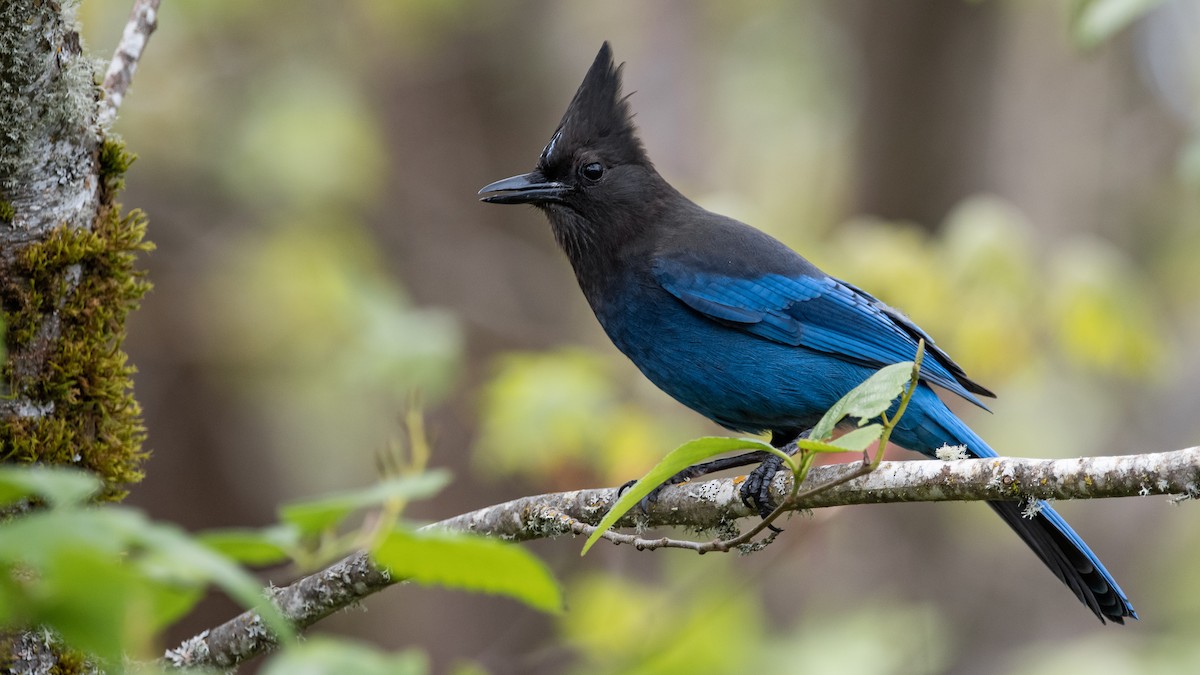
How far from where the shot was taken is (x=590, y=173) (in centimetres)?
504

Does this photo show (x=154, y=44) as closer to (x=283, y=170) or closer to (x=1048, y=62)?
(x=283, y=170)

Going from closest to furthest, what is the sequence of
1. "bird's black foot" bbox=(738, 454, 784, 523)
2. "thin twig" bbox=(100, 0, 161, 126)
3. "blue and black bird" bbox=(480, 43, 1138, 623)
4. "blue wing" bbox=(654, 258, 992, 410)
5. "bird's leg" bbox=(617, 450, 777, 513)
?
"thin twig" bbox=(100, 0, 161, 126)
"bird's black foot" bbox=(738, 454, 784, 523)
"bird's leg" bbox=(617, 450, 777, 513)
"blue and black bird" bbox=(480, 43, 1138, 623)
"blue wing" bbox=(654, 258, 992, 410)

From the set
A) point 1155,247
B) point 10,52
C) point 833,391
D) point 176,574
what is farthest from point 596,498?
point 1155,247

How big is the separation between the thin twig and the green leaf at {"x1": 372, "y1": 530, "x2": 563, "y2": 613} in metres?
1.84

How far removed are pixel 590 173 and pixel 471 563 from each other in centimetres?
390

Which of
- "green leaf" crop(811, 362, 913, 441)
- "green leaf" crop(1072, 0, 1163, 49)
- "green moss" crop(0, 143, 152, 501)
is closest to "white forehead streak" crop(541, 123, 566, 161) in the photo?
"green leaf" crop(1072, 0, 1163, 49)

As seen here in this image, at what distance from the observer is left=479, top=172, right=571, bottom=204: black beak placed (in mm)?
4867

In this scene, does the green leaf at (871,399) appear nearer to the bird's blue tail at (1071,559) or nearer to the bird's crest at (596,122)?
the bird's blue tail at (1071,559)

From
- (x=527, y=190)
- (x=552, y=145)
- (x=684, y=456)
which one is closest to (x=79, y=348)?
(x=684, y=456)

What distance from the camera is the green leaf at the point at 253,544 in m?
1.21

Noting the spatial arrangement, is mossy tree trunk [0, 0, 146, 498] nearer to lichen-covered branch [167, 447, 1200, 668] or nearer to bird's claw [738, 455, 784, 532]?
lichen-covered branch [167, 447, 1200, 668]

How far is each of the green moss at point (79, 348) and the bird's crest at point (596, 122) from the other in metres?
2.46

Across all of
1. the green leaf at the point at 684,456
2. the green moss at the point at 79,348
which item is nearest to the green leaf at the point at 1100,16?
the green leaf at the point at 684,456

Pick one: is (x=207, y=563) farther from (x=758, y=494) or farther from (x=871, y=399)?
(x=758, y=494)
